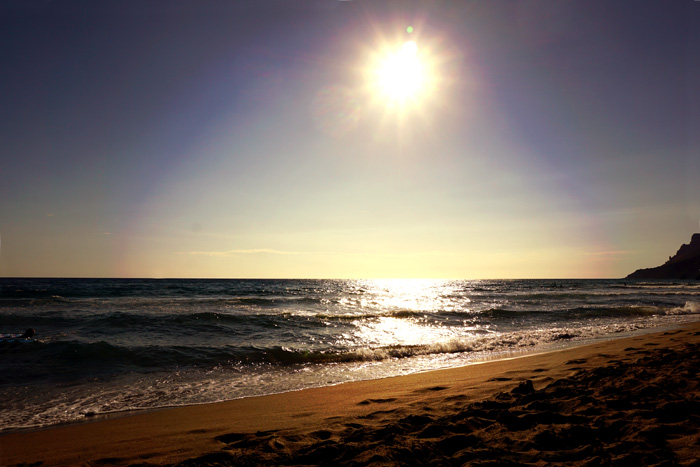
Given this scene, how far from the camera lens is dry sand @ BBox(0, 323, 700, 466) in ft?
11.1

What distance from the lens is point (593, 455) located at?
10.5ft

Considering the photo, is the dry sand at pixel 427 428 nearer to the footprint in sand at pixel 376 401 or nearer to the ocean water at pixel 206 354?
the footprint in sand at pixel 376 401

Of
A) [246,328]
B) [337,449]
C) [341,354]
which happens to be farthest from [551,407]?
[246,328]

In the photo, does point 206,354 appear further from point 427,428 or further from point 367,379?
point 427,428

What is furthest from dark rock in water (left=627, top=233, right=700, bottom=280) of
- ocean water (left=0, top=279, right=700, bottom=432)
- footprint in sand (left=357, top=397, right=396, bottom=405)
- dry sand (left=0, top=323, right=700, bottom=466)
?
footprint in sand (left=357, top=397, right=396, bottom=405)

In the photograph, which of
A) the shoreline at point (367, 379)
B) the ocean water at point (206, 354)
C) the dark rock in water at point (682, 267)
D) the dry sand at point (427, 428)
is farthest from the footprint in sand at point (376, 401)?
the dark rock in water at point (682, 267)

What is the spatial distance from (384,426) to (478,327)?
15.2 metres

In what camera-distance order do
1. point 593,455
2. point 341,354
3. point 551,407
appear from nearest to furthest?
point 593,455 < point 551,407 < point 341,354

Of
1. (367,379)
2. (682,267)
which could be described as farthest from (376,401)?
(682,267)

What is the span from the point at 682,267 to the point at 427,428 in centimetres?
15991

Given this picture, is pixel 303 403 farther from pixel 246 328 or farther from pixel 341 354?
pixel 246 328

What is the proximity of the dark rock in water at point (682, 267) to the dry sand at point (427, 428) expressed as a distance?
464ft

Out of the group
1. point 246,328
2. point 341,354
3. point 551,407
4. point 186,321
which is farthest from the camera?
point 186,321

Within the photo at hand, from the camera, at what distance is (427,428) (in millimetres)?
4094
